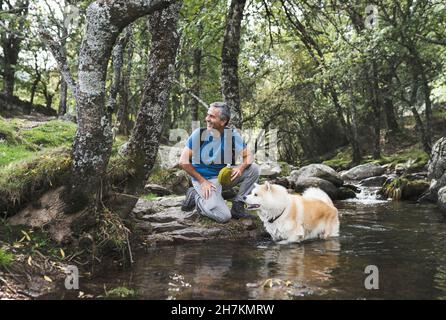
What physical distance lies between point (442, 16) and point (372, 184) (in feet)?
26.6

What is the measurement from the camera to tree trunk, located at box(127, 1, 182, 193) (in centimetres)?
653

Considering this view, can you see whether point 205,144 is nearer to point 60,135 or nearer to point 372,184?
point 60,135

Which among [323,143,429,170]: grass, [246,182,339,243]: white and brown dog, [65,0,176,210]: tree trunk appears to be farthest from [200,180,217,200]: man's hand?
[323,143,429,170]: grass

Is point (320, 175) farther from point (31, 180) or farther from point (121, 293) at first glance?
point (121, 293)

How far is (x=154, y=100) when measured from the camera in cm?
653

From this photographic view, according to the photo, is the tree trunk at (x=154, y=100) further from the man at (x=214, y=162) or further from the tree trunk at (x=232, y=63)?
the tree trunk at (x=232, y=63)

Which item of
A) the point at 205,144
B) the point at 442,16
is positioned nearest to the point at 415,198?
the point at 442,16

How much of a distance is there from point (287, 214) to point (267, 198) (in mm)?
467

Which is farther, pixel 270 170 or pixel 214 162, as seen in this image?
pixel 270 170

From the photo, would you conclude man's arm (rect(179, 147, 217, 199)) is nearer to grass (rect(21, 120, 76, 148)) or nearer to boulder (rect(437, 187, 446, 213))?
boulder (rect(437, 187, 446, 213))

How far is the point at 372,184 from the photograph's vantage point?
61.6 feet

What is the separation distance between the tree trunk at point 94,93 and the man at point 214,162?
1797 millimetres

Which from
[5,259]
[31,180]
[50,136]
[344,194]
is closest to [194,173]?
[31,180]

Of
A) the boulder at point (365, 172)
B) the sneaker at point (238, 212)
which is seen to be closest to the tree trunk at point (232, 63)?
the sneaker at point (238, 212)
